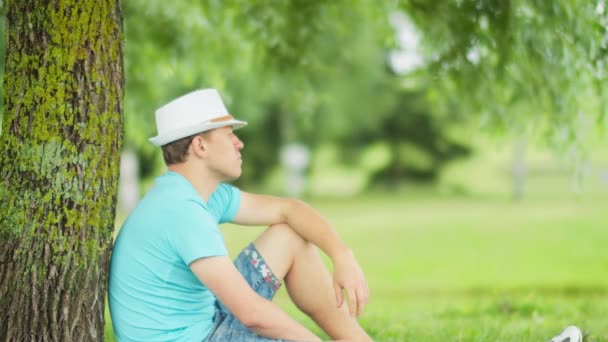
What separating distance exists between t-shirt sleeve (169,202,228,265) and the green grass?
181 centimetres

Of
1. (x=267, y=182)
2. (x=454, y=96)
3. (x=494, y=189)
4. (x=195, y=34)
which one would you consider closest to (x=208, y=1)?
(x=195, y=34)

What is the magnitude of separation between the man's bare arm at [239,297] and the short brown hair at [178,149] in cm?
50

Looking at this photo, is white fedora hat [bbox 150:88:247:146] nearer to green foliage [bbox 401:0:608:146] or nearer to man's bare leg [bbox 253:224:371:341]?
→ man's bare leg [bbox 253:224:371:341]

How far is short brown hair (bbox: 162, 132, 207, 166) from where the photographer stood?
10.3ft

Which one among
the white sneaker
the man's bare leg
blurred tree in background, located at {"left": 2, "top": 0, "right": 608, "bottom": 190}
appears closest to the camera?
the man's bare leg

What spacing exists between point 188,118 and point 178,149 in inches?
5.1

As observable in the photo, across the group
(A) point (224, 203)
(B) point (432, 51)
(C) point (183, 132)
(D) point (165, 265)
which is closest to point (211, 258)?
(D) point (165, 265)

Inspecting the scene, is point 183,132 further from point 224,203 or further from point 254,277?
point 254,277

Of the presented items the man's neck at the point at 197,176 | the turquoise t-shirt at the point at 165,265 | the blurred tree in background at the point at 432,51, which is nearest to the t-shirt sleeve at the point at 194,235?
the turquoise t-shirt at the point at 165,265

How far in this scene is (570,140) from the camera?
202 inches

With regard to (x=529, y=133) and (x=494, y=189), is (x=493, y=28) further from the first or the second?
(x=494, y=189)

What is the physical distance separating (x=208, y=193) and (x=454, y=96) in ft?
11.2

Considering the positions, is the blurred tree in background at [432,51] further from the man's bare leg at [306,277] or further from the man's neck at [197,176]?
the man's neck at [197,176]

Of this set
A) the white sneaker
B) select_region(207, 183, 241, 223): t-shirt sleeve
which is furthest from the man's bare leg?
the white sneaker
